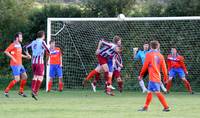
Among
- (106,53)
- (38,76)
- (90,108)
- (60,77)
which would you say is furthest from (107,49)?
(90,108)

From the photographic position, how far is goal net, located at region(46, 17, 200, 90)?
26.2m

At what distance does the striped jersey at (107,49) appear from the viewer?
905 inches

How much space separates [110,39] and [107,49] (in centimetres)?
386

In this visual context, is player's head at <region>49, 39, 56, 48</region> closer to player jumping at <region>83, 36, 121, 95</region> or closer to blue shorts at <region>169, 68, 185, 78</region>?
player jumping at <region>83, 36, 121, 95</region>

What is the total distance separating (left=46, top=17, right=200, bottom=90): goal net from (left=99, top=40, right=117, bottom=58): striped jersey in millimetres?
3632

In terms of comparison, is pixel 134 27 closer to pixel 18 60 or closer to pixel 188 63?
pixel 188 63

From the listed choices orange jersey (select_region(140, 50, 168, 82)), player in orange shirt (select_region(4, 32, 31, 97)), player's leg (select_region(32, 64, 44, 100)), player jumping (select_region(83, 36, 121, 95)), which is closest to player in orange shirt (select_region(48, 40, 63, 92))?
player jumping (select_region(83, 36, 121, 95))

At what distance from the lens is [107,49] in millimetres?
23094

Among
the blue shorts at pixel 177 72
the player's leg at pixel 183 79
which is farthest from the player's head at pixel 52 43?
the player's leg at pixel 183 79

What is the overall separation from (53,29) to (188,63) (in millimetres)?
5671

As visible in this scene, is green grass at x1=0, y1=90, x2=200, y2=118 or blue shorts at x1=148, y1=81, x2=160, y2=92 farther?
blue shorts at x1=148, y1=81, x2=160, y2=92

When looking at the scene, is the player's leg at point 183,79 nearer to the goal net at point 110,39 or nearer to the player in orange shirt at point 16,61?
the goal net at point 110,39

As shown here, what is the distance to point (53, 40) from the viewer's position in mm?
26375

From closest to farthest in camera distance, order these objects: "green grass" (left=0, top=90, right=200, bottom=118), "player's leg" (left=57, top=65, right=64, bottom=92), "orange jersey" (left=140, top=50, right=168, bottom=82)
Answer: "green grass" (left=0, top=90, right=200, bottom=118)
"orange jersey" (left=140, top=50, right=168, bottom=82)
"player's leg" (left=57, top=65, right=64, bottom=92)
